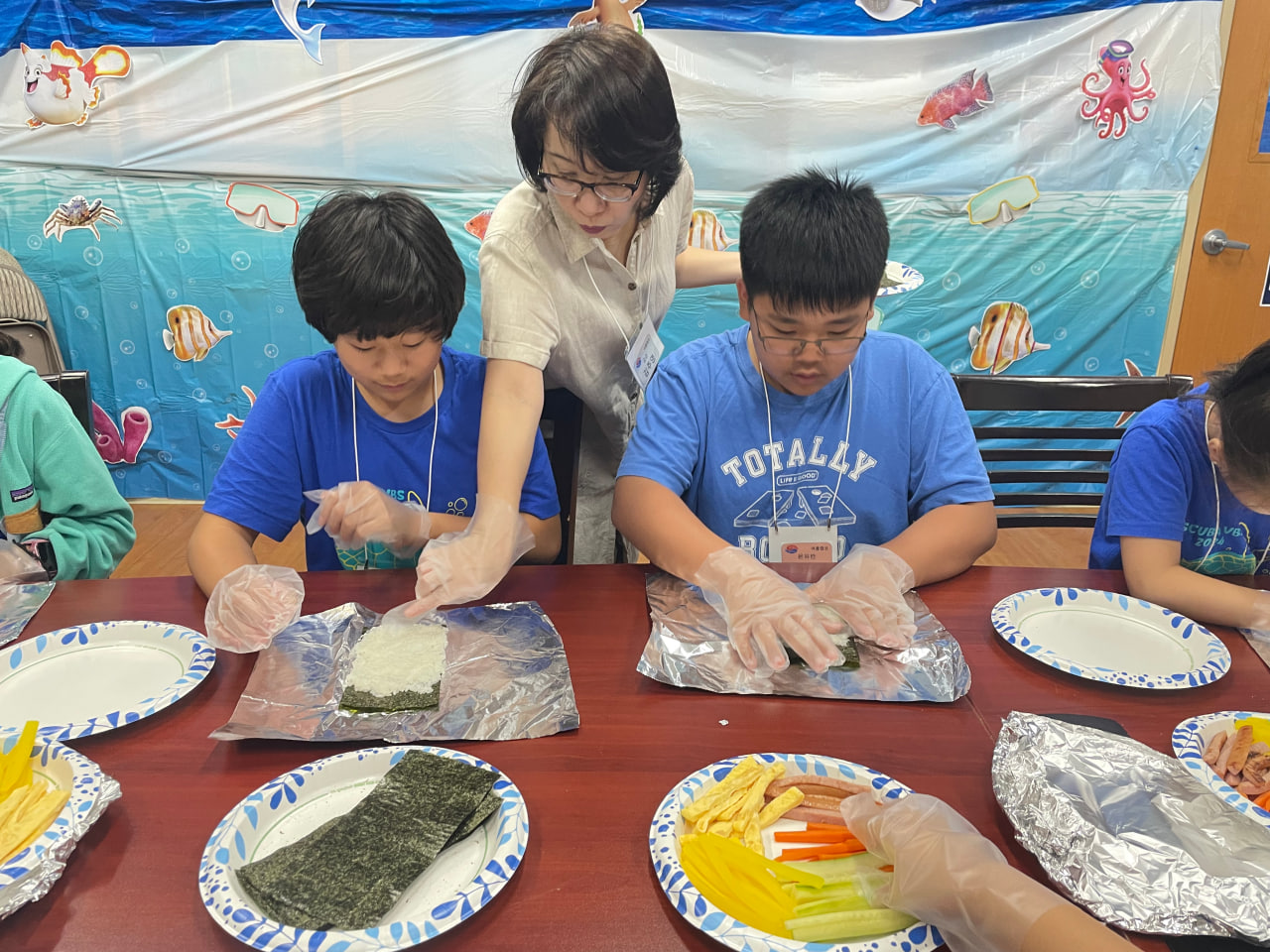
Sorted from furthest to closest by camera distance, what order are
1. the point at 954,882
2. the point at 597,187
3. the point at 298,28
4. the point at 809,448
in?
the point at 298,28 → the point at 809,448 → the point at 597,187 → the point at 954,882

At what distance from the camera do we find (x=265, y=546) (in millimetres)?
3625

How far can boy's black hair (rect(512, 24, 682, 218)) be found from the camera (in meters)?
1.34

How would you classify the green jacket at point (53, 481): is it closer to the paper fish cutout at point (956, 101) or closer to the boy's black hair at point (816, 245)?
the boy's black hair at point (816, 245)

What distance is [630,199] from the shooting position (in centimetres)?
145

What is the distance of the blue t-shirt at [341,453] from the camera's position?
164 cm

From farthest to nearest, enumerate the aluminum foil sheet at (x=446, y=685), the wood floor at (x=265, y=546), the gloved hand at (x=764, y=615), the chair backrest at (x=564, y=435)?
the wood floor at (x=265, y=546), the chair backrest at (x=564, y=435), the gloved hand at (x=764, y=615), the aluminum foil sheet at (x=446, y=685)

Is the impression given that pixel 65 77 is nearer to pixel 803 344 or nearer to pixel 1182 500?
pixel 803 344

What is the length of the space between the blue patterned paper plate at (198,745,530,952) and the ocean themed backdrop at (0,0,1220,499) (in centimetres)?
310

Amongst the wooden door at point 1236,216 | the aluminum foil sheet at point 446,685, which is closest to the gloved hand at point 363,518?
the aluminum foil sheet at point 446,685

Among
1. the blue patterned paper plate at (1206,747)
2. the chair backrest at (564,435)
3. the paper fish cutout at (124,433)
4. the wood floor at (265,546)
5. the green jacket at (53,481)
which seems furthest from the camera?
the paper fish cutout at (124,433)

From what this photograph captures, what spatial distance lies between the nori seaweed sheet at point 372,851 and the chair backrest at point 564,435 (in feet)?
3.14

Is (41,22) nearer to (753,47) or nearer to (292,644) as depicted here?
(753,47)

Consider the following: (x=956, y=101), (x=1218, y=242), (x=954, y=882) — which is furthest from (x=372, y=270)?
(x=1218, y=242)

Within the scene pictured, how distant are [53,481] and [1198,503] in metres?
2.24
